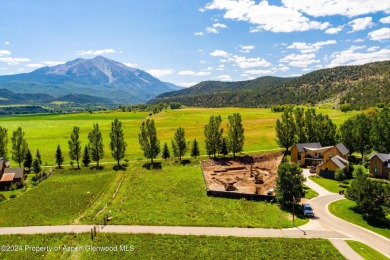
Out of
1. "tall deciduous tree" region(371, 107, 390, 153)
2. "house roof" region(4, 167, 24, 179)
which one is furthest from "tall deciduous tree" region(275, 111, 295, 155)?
"house roof" region(4, 167, 24, 179)

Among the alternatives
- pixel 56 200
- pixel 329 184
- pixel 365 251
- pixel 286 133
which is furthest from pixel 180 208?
pixel 286 133

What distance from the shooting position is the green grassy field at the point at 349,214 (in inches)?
1678

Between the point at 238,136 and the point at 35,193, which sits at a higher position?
the point at 238,136

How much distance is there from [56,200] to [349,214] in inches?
2089

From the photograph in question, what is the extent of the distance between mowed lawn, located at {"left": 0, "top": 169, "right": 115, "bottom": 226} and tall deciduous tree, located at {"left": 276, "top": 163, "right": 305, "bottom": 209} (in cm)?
3505

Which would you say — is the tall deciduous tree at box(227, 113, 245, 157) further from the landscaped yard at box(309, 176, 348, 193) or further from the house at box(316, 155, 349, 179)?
the house at box(316, 155, 349, 179)

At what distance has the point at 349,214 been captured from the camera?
159ft

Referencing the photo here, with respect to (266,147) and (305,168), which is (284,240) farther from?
(266,147)

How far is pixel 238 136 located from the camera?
94.1 meters

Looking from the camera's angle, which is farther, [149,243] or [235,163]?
[235,163]

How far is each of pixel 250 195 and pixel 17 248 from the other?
38580mm

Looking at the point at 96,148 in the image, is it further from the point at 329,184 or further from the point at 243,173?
the point at 329,184

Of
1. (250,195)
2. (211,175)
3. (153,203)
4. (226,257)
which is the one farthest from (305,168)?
(226,257)

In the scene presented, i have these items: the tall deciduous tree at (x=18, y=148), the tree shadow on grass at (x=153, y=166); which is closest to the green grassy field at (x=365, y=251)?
the tree shadow on grass at (x=153, y=166)
